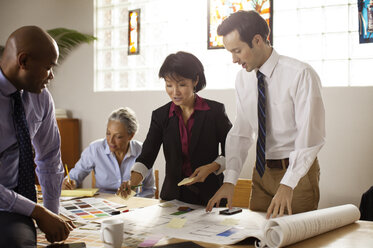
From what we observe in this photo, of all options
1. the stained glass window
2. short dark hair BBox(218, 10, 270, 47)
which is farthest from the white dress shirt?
the stained glass window

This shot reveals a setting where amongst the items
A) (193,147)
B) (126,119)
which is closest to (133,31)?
(126,119)

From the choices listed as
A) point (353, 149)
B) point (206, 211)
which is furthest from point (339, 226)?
point (353, 149)

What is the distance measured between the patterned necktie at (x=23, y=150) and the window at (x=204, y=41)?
2652mm

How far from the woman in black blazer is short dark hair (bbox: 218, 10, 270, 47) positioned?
0.99ft

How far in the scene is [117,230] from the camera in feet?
4.08

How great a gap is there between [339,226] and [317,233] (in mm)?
166

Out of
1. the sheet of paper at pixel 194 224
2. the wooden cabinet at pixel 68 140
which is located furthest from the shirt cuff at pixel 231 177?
the wooden cabinet at pixel 68 140

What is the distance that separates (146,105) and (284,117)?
2.51 m

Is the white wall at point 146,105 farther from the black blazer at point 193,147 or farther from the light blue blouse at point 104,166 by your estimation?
the black blazer at point 193,147

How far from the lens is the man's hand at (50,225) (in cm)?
127

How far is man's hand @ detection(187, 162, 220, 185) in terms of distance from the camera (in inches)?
72.6

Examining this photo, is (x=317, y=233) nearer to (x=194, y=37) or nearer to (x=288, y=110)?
(x=288, y=110)

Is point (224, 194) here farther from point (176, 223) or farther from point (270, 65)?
point (270, 65)

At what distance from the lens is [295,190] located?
6.02 feet
